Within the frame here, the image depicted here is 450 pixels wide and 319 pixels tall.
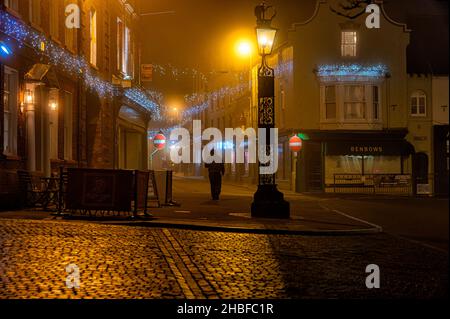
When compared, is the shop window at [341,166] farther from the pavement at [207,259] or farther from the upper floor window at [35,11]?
the upper floor window at [35,11]

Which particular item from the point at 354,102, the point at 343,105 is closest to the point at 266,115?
the point at 343,105

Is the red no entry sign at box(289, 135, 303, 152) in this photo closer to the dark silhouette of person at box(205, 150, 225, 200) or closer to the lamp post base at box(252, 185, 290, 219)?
the dark silhouette of person at box(205, 150, 225, 200)

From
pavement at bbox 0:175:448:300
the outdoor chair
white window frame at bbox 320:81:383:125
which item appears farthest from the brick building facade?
white window frame at bbox 320:81:383:125

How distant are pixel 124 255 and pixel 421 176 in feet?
90.7

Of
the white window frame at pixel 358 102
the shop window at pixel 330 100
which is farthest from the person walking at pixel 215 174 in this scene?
the white window frame at pixel 358 102

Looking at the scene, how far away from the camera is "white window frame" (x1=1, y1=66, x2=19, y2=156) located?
15774 millimetres

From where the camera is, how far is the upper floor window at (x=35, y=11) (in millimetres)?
17337

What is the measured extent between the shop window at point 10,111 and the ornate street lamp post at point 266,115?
6.53 meters

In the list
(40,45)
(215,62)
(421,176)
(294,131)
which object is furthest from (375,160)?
(215,62)

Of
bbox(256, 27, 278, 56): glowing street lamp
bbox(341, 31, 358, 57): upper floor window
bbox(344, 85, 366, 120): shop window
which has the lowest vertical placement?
bbox(256, 27, 278, 56): glowing street lamp

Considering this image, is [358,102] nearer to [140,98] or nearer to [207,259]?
[140,98]

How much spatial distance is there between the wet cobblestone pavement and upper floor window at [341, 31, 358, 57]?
24.4m

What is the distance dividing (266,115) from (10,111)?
679 centimetres
